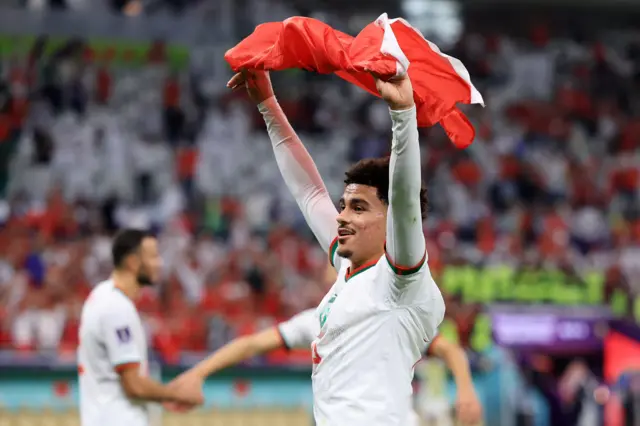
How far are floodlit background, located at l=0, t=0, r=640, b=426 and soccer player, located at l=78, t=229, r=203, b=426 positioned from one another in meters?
3.66

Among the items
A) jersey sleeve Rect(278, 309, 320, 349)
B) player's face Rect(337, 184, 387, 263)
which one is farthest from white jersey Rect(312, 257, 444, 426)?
jersey sleeve Rect(278, 309, 320, 349)

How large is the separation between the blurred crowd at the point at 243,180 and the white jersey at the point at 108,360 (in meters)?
4.48

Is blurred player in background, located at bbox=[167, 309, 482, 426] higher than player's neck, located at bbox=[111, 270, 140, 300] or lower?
lower

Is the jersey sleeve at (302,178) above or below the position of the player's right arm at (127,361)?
above

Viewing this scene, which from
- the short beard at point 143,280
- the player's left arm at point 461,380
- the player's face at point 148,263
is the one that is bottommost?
the player's left arm at point 461,380

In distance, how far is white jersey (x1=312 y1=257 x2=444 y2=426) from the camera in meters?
3.64

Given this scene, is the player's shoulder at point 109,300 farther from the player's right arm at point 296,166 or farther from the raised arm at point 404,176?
the raised arm at point 404,176

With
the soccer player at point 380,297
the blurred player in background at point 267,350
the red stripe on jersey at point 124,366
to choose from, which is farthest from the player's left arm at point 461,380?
the red stripe on jersey at point 124,366

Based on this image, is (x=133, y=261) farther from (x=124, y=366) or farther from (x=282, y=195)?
(x=282, y=195)

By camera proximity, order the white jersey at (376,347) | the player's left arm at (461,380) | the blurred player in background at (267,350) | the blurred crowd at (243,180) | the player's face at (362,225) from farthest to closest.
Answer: the blurred crowd at (243,180), the blurred player in background at (267,350), the player's left arm at (461,380), the player's face at (362,225), the white jersey at (376,347)

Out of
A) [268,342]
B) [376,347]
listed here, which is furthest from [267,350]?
[376,347]

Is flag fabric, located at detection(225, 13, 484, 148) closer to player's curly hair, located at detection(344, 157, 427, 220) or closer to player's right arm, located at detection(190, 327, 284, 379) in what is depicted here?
player's curly hair, located at detection(344, 157, 427, 220)

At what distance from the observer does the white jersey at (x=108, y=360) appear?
581 cm

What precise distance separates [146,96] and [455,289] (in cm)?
663
